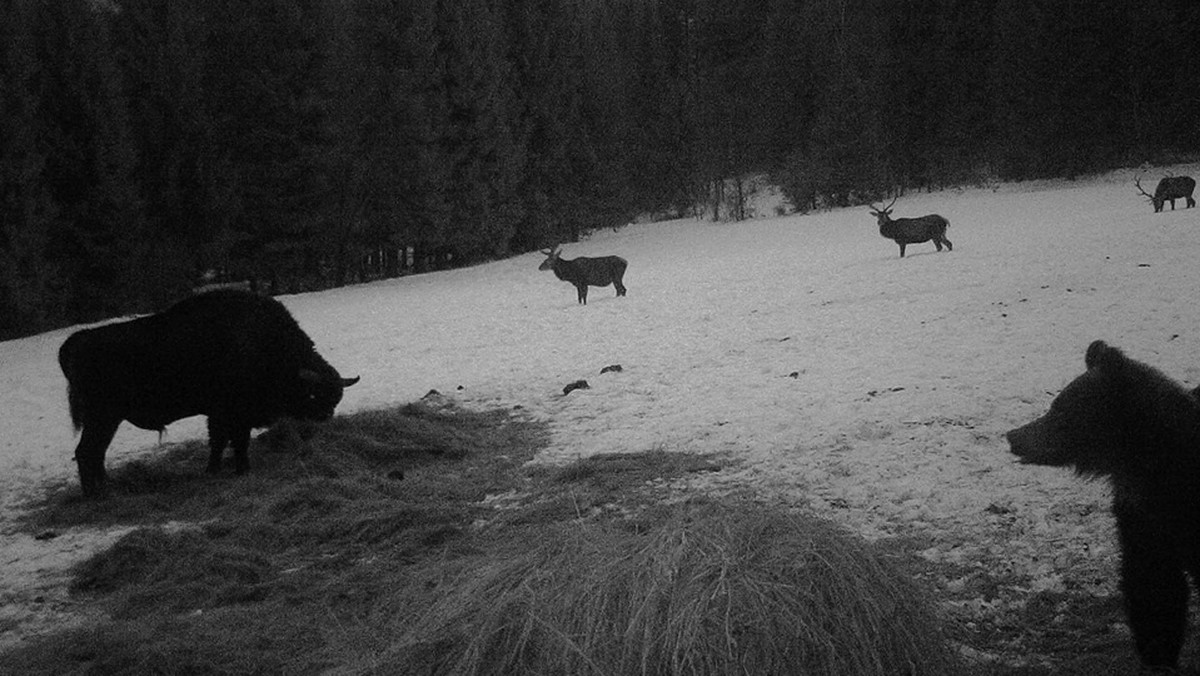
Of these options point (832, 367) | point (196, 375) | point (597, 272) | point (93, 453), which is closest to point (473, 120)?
point (597, 272)

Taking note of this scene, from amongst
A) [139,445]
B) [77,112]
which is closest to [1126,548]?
[139,445]

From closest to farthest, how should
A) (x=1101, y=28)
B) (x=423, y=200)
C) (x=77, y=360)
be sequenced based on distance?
1. (x=77, y=360)
2. (x=423, y=200)
3. (x=1101, y=28)

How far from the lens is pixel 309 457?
8.05 m

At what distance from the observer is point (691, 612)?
313 cm

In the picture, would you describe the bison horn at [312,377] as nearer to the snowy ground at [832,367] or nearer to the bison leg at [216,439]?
the bison leg at [216,439]

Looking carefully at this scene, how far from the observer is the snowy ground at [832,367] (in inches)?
220

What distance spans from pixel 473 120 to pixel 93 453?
23.7 m

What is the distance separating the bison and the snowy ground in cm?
123

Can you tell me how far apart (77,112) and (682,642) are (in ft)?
76.5

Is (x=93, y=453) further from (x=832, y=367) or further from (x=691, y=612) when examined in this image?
(x=832, y=367)

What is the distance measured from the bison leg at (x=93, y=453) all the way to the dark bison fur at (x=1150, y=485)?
291 inches

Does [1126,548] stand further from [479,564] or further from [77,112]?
[77,112]

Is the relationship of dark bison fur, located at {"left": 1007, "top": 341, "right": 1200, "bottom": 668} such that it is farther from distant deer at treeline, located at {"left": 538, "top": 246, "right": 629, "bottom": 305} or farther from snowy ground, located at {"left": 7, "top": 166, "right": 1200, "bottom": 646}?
distant deer at treeline, located at {"left": 538, "top": 246, "right": 629, "bottom": 305}

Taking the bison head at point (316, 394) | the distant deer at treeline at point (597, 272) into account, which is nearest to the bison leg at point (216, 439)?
the bison head at point (316, 394)
